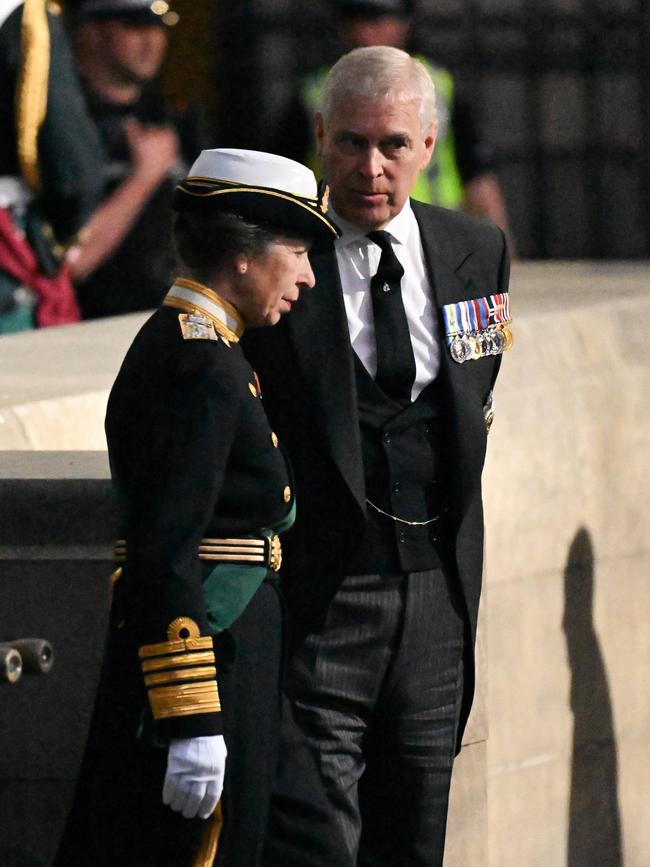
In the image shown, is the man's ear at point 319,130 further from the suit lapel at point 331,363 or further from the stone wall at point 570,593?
the stone wall at point 570,593

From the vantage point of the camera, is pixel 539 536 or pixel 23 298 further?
pixel 23 298

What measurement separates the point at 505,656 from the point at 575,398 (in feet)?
2.59

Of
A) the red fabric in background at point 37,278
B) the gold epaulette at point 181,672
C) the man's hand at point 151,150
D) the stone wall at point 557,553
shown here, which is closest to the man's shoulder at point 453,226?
the gold epaulette at point 181,672

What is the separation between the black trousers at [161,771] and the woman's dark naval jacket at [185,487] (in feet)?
0.19

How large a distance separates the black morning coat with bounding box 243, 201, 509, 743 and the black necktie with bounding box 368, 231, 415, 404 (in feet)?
0.20

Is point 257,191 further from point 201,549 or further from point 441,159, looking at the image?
point 441,159

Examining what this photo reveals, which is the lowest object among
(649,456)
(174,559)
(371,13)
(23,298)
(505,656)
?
(174,559)

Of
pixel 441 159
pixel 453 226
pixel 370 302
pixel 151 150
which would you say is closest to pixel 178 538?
pixel 370 302

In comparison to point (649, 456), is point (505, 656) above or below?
below

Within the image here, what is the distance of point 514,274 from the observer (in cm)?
788

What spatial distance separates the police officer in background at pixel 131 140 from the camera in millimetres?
7164

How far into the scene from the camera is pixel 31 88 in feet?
21.5

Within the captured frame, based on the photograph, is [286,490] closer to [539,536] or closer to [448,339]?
[448,339]

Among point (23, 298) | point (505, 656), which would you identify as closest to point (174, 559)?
point (505, 656)
